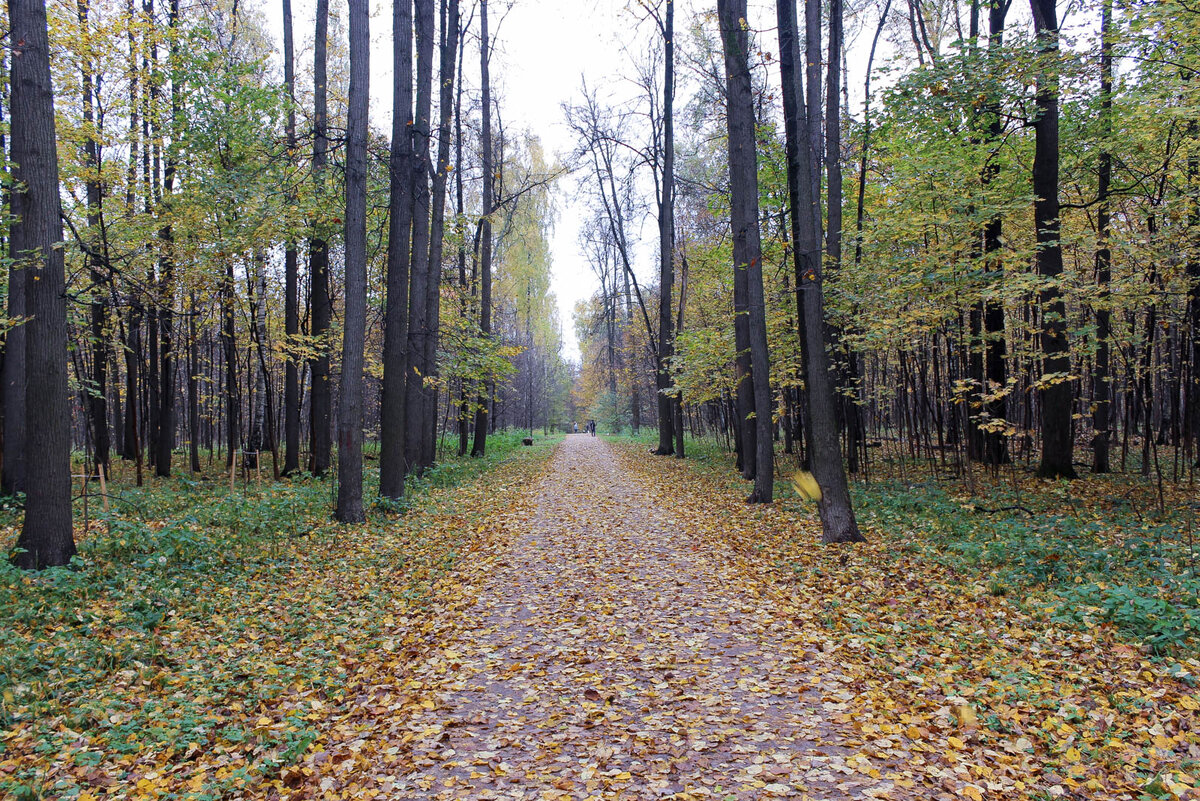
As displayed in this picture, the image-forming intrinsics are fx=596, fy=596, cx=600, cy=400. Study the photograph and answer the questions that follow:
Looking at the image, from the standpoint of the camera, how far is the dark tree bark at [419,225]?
11312 mm

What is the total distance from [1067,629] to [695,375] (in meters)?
11.8

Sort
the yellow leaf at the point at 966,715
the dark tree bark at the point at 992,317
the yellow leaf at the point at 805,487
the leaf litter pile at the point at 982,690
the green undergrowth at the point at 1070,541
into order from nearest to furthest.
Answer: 1. the leaf litter pile at the point at 982,690
2. the yellow leaf at the point at 966,715
3. the green undergrowth at the point at 1070,541
4. the yellow leaf at the point at 805,487
5. the dark tree bark at the point at 992,317

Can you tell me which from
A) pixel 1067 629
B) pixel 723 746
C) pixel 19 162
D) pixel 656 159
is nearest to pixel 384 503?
pixel 19 162

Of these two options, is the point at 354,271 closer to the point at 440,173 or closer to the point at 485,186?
the point at 440,173

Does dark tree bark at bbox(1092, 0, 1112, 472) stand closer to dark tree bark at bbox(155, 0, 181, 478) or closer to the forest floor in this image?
the forest floor

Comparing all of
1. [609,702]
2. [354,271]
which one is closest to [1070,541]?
[609,702]

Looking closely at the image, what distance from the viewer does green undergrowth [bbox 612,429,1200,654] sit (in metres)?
4.84

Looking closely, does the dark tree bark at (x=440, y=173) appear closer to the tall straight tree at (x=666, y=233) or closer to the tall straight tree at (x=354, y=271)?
the tall straight tree at (x=354, y=271)

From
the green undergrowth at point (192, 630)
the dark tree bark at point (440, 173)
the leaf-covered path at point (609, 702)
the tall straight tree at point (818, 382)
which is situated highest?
the dark tree bark at point (440, 173)

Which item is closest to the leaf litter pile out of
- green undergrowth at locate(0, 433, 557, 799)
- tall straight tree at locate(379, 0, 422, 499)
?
green undergrowth at locate(0, 433, 557, 799)

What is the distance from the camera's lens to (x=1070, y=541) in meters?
7.00

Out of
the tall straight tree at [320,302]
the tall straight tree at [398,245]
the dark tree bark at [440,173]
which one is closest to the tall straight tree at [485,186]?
the dark tree bark at [440,173]

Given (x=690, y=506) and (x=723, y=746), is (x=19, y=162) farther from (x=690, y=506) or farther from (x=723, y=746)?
(x=690, y=506)

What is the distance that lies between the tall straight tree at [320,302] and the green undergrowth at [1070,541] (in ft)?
36.0
